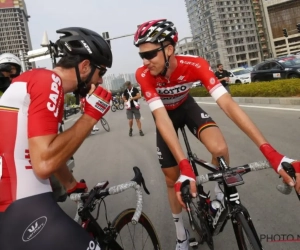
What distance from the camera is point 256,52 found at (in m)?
141

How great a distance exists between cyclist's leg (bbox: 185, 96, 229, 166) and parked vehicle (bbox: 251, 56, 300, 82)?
14.1 metres

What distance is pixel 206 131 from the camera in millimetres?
2898

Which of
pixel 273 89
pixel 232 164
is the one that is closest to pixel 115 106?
pixel 273 89

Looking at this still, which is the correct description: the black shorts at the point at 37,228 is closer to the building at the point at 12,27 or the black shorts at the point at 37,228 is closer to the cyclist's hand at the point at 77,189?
the cyclist's hand at the point at 77,189

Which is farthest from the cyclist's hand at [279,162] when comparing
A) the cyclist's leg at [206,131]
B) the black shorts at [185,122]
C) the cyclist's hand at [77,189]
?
the cyclist's hand at [77,189]

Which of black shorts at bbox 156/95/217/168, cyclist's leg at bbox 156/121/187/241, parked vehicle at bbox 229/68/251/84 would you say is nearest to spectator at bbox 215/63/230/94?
black shorts at bbox 156/95/217/168

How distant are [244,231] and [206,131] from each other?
1.21 metres

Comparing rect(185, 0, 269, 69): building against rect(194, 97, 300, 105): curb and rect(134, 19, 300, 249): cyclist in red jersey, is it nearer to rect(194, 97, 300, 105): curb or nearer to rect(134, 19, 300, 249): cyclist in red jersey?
rect(194, 97, 300, 105): curb

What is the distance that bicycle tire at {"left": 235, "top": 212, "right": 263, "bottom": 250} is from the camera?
175cm

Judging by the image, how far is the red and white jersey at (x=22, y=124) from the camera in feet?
5.01

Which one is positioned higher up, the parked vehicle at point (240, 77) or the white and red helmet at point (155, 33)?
the white and red helmet at point (155, 33)

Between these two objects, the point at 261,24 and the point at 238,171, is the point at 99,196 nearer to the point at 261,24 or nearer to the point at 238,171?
the point at 238,171

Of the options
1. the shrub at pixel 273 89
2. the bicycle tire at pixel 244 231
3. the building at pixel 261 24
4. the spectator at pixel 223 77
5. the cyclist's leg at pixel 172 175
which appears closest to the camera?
the bicycle tire at pixel 244 231

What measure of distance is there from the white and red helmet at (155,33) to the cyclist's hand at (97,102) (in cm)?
99
